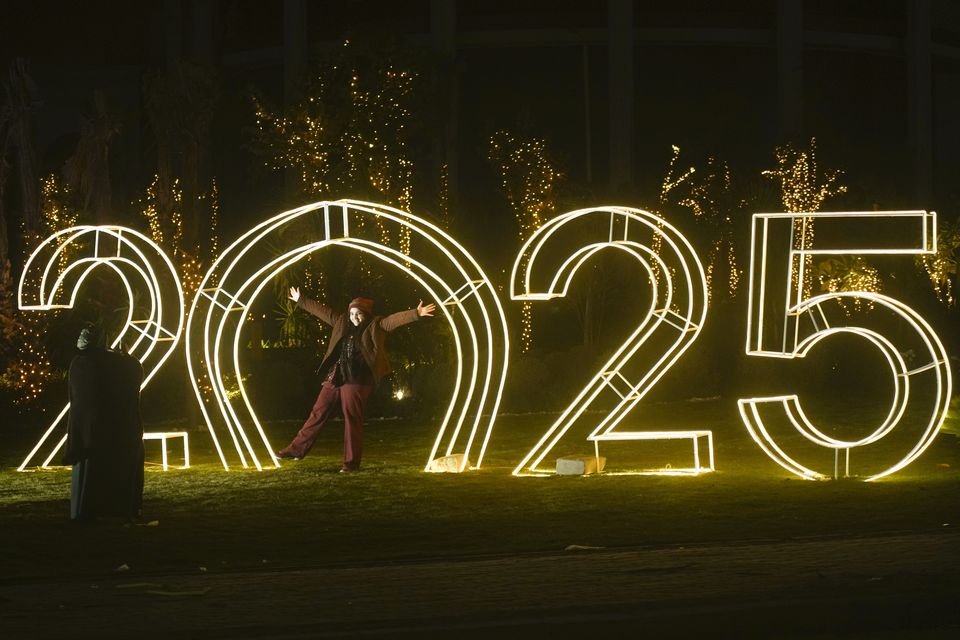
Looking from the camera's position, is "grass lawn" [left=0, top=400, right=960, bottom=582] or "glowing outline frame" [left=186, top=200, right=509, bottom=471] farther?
"glowing outline frame" [left=186, top=200, right=509, bottom=471]

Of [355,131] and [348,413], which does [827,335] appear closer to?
[348,413]

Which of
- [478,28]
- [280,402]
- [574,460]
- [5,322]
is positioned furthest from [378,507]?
[478,28]

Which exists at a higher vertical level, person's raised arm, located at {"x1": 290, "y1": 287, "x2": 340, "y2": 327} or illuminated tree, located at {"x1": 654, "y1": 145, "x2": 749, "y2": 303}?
illuminated tree, located at {"x1": 654, "y1": 145, "x2": 749, "y2": 303}

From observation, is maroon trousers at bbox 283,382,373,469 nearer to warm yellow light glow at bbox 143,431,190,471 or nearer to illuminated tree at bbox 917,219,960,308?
warm yellow light glow at bbox 143,431,190,471

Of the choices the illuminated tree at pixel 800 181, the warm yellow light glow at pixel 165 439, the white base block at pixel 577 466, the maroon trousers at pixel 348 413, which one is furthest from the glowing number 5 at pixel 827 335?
the warm yellow light glow at pixel 165 439

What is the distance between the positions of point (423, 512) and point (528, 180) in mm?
14885

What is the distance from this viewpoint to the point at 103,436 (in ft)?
42.6

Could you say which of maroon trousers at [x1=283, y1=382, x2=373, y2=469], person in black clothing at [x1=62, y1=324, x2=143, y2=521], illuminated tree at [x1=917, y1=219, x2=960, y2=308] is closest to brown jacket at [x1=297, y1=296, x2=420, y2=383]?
maroon trousers at [x1=283, y1=382, x2=373, y2=469]

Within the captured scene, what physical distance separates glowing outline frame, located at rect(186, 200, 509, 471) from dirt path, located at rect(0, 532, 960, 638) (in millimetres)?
5156

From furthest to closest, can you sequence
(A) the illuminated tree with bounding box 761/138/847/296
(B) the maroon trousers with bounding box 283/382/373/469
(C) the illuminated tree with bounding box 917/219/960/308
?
(C) the illuminated tree with bounding box 917/219/960/308 < (A) the illuminated tree with bounding box 761/138/847/296 < (B) the maroon trousers with bounding box 283/382/373/469

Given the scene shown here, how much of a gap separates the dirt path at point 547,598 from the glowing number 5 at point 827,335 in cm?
392

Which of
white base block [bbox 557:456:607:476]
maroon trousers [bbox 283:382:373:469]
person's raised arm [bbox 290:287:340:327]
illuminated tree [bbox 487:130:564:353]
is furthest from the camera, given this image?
illuminated tree [bbox 487:130:564:353]

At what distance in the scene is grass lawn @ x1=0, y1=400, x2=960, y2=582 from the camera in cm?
1120

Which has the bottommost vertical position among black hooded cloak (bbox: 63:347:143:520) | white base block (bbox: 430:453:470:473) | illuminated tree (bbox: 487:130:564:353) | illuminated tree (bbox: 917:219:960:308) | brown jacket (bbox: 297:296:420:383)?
white base block (bbox: 430:453:470:473)
